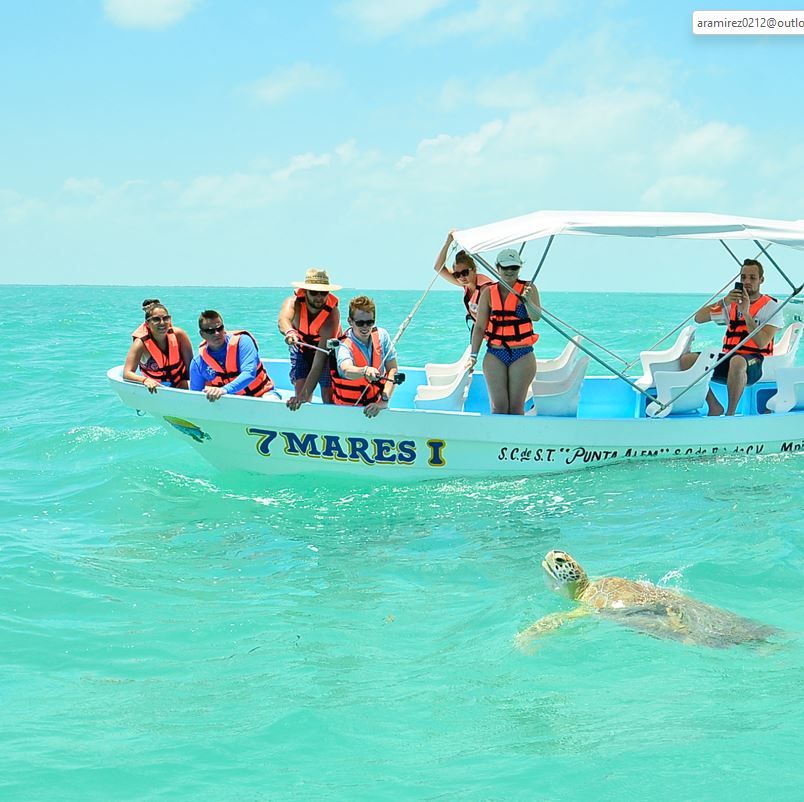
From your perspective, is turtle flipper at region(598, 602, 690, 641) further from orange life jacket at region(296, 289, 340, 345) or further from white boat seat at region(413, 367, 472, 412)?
orange life jacket at region(296, 289, 340, 345)

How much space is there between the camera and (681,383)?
346 inches

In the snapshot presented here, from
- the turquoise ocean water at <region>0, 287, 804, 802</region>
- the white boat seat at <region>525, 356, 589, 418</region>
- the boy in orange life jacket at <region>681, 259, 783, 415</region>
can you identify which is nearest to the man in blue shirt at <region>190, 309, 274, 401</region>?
the turquoise ocean water at <region>0, 287, 804, 802</region>

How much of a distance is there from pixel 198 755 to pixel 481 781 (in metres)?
1.27

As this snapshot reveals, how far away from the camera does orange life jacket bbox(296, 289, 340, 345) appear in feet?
26.6

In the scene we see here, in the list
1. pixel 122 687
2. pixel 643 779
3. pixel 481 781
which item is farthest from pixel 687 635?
pixel 122 687

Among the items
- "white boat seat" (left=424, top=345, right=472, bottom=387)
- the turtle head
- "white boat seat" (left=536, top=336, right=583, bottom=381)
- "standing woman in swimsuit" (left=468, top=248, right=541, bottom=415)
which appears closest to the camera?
the turtle head

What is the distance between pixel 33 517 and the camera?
8.05 metres

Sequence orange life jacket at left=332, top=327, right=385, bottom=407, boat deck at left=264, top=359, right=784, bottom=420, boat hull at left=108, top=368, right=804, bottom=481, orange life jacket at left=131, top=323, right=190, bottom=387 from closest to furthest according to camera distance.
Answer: orange life jacket at left=332, top=327, right=385, bottom=407, boat hull at left=108, top=368, right=804, bottom=481, orange life jacket at left=131, top=323, right=190, bottom=387, boat deck at left=264, top=359, right=784, bottom=420

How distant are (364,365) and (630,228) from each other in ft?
8.53

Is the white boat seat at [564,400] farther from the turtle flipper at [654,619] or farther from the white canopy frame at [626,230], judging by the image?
the turtle flipper at [654,619]

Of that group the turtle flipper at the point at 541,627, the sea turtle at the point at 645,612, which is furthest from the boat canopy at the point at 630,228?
the turtle flipper at the point at 541,627

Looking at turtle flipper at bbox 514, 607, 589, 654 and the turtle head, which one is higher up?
the turtle head

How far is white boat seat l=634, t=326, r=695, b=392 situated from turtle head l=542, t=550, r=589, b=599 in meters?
4.16

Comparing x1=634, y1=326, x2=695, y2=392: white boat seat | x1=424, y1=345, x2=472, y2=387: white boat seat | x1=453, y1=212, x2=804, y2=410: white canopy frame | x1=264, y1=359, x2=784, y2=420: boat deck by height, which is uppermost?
x1=453, y1=212, x2=804, y2=410: white canopy frame
